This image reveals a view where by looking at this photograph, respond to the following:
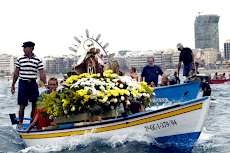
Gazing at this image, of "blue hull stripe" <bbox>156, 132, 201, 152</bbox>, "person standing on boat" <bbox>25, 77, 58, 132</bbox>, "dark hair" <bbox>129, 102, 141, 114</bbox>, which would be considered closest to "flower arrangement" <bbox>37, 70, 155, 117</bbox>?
"dark hair" <bbox>129, 102, 141, 114</bbox>

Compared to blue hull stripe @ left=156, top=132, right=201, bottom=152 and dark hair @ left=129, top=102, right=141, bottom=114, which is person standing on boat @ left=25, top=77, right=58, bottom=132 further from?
blue hull stripe @ left=156, top=132, right=201, bottom=152

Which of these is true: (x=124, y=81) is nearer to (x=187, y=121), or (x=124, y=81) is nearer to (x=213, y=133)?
(x=187, y=121)

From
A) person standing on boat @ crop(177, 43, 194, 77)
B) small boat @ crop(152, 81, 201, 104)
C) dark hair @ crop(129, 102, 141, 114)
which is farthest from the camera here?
small boat @ crop(152, 81, 201, 104)

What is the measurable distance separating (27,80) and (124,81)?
2234 millimetres

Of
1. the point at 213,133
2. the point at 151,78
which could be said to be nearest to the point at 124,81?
the point at 213,133

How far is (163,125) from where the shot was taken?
793cm

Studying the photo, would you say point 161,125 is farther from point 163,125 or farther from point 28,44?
point 28,44

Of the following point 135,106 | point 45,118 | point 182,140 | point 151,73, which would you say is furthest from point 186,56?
point 45,118

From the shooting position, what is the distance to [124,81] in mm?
9164

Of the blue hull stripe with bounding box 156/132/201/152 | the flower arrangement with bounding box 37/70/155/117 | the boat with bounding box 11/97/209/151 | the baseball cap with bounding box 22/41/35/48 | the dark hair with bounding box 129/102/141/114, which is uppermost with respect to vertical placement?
the baseball cap with bounding box 22/41/35/48

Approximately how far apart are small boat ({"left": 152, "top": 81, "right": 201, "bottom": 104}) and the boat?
6.12 metres

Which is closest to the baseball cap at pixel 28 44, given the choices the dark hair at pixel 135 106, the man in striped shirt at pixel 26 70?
the man in striped shirt at pixel 26 70

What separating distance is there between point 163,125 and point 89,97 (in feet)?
5.27

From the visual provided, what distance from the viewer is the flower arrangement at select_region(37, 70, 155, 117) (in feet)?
27.6
